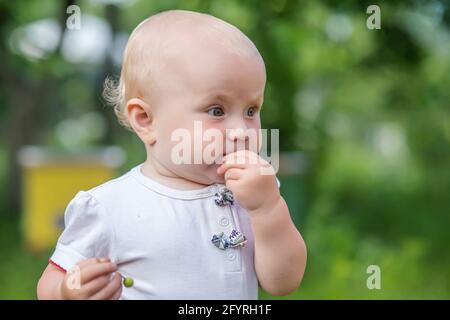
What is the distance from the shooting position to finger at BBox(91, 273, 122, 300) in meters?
1.31

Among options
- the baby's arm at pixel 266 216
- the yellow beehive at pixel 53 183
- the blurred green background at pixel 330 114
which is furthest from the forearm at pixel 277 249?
the yellow beehive at pixel 53 183

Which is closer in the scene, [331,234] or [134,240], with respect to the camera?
[134,240]

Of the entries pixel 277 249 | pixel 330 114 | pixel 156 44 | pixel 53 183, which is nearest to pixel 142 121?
pixel 156 44

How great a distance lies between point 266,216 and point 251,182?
73 mm

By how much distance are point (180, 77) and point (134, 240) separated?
1.12 ft

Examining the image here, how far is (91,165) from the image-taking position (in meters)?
4.95

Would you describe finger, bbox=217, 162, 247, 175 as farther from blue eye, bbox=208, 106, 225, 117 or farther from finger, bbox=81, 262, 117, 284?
finger, bbox=81, 262, 117, 284

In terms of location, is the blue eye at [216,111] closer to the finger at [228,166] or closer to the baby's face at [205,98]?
the baby's face at [205,98]

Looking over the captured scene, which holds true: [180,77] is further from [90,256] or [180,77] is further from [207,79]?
Result: [90,256]

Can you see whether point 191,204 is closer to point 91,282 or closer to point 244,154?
point 244,154

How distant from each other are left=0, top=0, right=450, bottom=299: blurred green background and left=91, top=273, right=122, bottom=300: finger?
6.13ft

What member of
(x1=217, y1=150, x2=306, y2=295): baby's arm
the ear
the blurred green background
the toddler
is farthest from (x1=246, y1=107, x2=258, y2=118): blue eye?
the blurred green background

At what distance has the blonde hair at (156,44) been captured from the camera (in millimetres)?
1400
